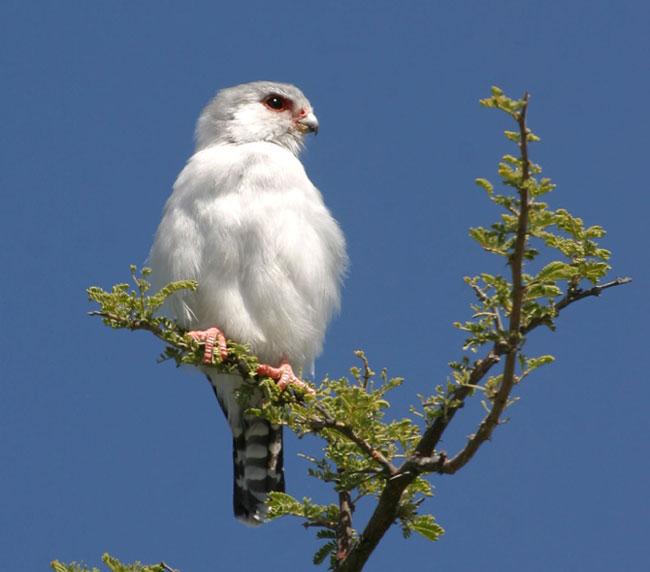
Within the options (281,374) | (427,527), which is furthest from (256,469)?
(427,527)

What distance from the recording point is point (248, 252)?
586 centimetres

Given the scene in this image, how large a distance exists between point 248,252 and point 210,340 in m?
0.86

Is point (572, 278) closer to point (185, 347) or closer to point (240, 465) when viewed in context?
point (185, 347)

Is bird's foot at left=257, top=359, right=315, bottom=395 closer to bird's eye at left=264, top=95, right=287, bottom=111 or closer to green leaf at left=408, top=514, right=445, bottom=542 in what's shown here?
green leaf at left=408, top=514, right=445, bottom=542

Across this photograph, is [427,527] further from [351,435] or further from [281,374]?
[281,374]

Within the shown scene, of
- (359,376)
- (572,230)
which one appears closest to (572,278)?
(572,230)

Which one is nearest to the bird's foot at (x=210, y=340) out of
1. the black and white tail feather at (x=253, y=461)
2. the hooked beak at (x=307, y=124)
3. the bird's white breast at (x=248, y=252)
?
the bird's white breast at (x=248, y=252)

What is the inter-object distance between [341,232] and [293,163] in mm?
600

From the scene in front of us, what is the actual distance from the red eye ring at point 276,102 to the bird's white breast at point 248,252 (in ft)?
3.74

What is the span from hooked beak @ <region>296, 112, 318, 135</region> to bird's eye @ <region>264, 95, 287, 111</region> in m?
0.17

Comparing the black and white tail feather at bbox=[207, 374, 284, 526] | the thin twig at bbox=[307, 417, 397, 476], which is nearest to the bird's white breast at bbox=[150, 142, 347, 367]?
the black and white tail feather at bbox=[207, 374, 284, 526]

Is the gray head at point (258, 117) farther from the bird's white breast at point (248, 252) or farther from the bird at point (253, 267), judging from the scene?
the bird's white breast at point (248, 252)

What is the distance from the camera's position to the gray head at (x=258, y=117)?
692 cm

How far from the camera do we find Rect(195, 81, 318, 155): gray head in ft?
22.7
